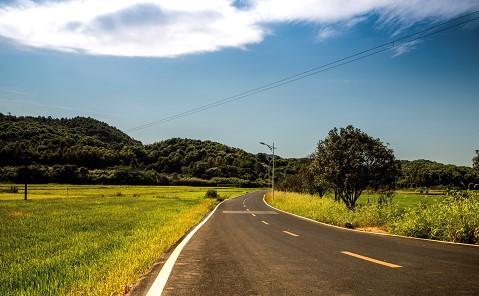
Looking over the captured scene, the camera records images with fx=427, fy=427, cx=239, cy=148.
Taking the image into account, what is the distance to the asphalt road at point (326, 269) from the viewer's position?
6.39 metres

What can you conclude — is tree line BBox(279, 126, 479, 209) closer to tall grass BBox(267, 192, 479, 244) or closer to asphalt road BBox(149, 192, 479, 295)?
tall grass BBox(267, 192, 479, 244)

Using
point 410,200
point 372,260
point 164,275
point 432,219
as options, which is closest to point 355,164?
point 432,219

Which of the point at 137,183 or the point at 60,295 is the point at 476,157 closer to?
the point at 60,295

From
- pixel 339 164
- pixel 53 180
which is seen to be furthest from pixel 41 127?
pixel 339 164

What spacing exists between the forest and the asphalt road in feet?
191

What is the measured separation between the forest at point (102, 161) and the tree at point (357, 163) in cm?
4161

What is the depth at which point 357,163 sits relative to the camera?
1081 inches

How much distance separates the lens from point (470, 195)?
1603 cm

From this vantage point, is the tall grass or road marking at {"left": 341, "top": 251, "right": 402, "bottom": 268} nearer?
road marking at {"left": 341, "top": 251, "right": 402, "bottom": 268}

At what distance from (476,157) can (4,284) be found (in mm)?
33029

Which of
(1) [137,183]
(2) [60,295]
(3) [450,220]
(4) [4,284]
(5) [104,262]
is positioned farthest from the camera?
(1) [137,183]

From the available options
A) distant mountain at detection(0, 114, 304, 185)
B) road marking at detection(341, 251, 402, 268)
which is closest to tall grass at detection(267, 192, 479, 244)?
road marking at detection(341, 251, 402, 268)

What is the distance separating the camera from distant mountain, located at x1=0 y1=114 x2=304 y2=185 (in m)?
106

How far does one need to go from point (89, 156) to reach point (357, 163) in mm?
100069
